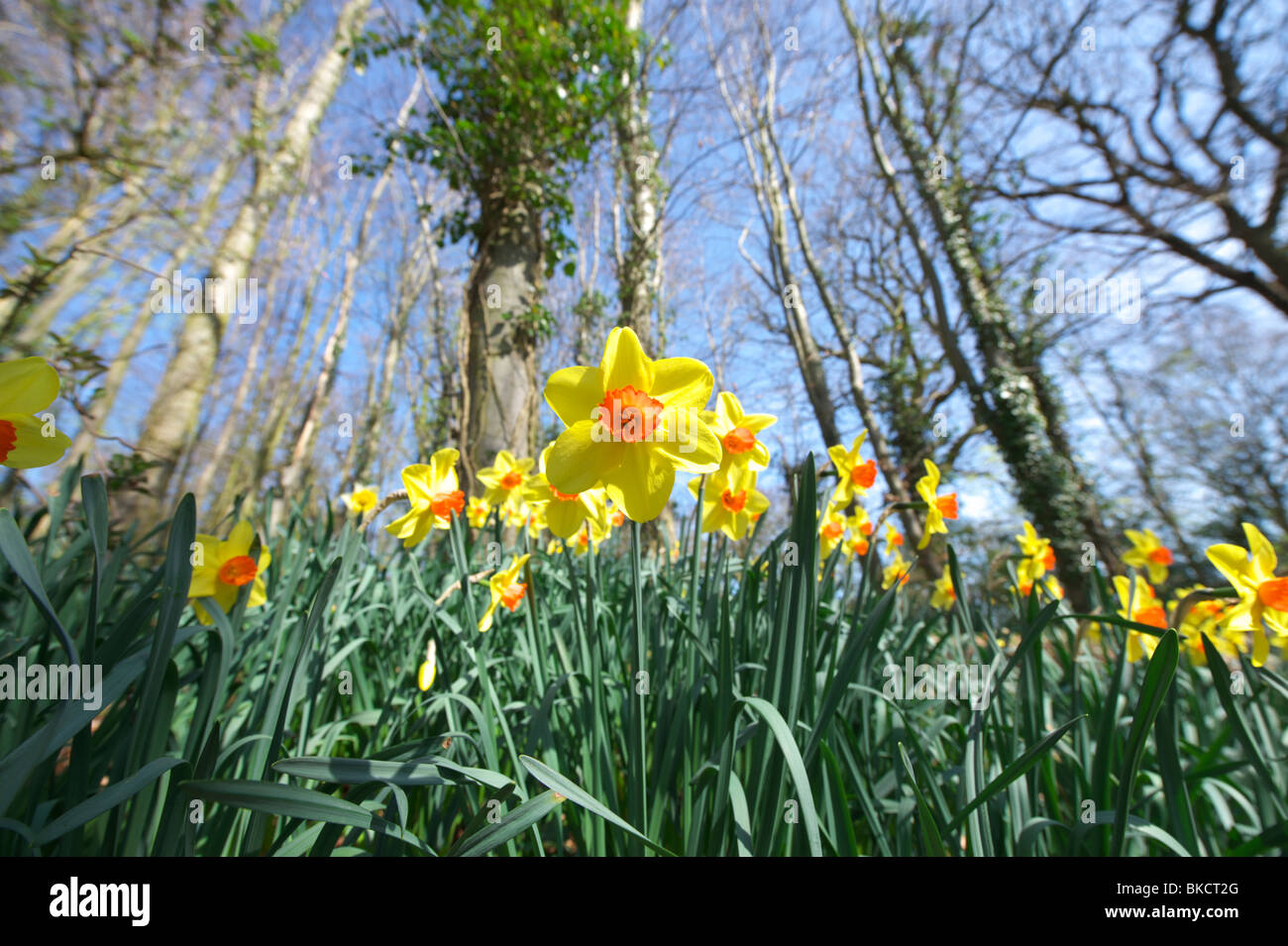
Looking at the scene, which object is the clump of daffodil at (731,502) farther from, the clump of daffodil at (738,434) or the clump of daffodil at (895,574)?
the clump of daffodil at (895,574)

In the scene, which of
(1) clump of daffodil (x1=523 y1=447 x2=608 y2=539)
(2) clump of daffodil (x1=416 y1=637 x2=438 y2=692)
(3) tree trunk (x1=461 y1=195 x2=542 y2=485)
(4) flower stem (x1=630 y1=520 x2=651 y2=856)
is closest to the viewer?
(4) flower stem (x1=630 y1=520 x2=651 y2=856)

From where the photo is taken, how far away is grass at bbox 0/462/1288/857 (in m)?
0.64

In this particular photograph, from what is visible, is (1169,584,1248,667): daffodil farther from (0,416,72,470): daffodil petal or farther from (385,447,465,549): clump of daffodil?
(0,416,72,470): daffodil petal

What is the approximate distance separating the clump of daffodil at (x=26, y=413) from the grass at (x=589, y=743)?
67 millimetres

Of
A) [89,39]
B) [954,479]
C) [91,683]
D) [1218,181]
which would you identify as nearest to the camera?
[91,683]

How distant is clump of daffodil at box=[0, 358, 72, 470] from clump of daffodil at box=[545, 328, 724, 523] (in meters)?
0.59

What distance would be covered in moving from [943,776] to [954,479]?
1013cm

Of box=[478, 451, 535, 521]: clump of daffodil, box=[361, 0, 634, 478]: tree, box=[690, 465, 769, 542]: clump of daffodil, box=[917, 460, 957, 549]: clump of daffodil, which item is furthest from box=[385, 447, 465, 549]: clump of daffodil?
box=[361, 0, 634, 478]: tree

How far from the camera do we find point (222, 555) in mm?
1008

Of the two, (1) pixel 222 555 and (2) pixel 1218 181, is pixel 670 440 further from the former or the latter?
(2) pixel 1218 181

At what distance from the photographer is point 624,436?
27.6 inches

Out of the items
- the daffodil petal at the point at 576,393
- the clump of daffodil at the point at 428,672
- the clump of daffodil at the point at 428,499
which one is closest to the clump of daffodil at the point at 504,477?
the clump of daffodil at the point at 428,499

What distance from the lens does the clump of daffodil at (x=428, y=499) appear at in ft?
4.23
